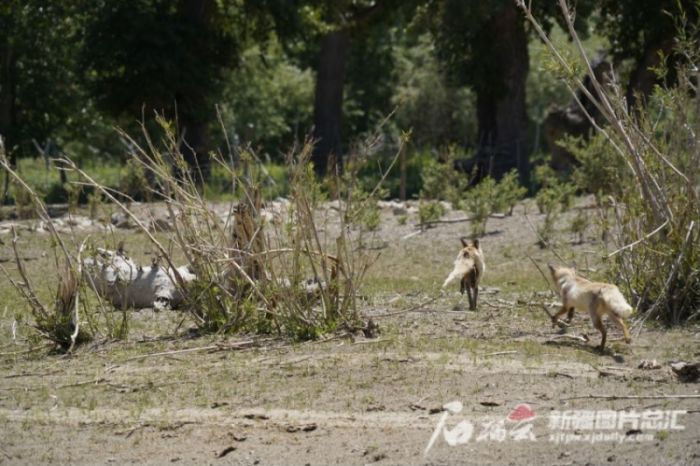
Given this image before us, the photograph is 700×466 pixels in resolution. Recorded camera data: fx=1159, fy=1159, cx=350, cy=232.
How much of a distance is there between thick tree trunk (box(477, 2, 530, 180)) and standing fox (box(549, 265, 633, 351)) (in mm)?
16547

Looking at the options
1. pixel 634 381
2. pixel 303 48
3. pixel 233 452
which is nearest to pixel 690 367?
pixel 634 381

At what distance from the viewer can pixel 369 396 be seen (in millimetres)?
7516

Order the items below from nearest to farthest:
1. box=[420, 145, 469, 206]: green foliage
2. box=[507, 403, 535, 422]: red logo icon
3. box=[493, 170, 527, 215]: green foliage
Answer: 1. box=[507, 403, 535, 422]: red logo icon
2. box=[493, 170, 527, 215]: green foliage
3. box=[420, 145, 469, 206]: green foliage

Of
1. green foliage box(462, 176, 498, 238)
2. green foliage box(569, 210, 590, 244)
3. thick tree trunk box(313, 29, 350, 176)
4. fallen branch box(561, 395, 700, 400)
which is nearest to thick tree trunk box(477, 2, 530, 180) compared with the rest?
thick tree trunk box(313, 29, 350, 176)

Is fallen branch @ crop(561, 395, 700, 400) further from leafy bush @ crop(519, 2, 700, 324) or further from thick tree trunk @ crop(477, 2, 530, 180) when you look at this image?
thick tree trunk @ crop(477, 2, 530, 180)

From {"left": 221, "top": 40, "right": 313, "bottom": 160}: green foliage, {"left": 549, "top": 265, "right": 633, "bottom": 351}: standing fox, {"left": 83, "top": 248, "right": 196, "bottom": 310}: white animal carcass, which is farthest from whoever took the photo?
{"left": 221, "top": 40, "right": 313, "bottom": 160}: green foliage

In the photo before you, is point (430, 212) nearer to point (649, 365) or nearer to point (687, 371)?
point (649, 365)

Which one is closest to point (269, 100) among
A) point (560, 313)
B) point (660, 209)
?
point (660, 209)

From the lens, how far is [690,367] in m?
7.69

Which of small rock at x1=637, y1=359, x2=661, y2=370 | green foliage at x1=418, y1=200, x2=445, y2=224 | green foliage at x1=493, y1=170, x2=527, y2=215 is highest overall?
green foliage at x1=493, y1=170, x2=527, y2=215

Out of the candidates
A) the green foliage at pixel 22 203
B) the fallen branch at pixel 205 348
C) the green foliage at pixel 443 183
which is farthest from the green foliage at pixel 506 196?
the fallen branch at pixel 205 348

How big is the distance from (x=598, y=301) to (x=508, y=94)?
1784 cm

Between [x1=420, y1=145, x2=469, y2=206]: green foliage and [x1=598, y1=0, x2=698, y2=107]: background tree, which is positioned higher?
[x1=598, y1=0, x2=698, y2=107]: background tree

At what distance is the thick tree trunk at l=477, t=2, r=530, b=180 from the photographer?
83.1 feet
